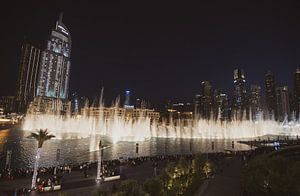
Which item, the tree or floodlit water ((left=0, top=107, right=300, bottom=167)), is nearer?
the tree

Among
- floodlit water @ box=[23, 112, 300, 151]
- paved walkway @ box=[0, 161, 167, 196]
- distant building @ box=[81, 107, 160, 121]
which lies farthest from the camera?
distant building @ box=[81, 107, 160, 121]

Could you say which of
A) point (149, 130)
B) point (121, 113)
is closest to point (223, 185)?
point (149, 130)

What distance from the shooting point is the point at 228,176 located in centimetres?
2723

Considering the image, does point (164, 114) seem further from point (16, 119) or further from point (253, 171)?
point (253, 171)

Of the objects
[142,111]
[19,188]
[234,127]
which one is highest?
[142,111]

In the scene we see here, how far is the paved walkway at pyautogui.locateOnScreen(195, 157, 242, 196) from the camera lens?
21000 millimetres

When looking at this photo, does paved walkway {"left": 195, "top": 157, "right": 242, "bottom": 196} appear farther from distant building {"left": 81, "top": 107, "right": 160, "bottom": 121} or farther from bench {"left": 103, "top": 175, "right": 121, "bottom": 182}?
distant building {"left": 81, "top": 107, "right": 160, "bottom": 121}

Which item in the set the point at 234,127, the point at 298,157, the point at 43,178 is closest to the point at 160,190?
the point at 43,178

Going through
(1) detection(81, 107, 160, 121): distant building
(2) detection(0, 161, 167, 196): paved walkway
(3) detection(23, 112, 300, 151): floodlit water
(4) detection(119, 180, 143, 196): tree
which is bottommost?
(2) detection(0, 161, 167, 196): paved walkway

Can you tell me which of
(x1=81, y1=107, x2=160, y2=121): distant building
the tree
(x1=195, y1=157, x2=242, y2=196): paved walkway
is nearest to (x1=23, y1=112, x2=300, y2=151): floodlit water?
(x1=81, y1=107, x2=160, y2=121): distant building

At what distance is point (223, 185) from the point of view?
76.5 ft

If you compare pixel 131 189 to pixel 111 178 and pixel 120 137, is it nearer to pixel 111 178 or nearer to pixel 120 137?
pixel 111 178

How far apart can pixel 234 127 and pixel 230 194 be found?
97483 millimetres

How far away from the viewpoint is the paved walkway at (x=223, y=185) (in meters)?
21.0
